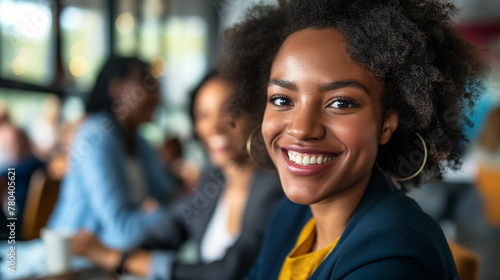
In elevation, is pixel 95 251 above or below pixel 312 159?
below

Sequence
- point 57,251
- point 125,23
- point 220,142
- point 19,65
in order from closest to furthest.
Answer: point 57,251 < point 220,142 < point 19,65 < point 125,23

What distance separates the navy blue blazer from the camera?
72cm

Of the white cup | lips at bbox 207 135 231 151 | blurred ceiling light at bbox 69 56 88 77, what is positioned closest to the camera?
the white cup

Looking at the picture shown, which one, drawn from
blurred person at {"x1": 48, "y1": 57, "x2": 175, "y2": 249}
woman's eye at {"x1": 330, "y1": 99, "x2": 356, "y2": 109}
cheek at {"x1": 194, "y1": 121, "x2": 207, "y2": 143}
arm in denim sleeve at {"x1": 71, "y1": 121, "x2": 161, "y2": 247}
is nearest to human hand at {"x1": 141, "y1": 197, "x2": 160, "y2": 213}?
blurred person at {"x1": 48, "y1": 57, "x2": 175, "y2": 249}

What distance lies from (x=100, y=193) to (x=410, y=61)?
5.37 ft

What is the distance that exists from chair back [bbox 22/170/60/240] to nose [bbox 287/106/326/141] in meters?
1.74

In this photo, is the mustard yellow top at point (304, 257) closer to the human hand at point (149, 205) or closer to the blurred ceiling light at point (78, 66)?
the human hand at point (149, 205)

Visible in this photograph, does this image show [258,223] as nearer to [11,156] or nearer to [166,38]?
[11,156]

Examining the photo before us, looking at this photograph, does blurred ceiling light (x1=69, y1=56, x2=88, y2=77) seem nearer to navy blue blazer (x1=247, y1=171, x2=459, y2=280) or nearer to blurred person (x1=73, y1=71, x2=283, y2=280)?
blurred person (x1=73, y1=71, x2=283, y2=280)

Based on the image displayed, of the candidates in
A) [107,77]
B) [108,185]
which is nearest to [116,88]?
[107,77]

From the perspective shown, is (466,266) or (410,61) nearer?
(410,61)

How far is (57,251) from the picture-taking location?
135 centimetres

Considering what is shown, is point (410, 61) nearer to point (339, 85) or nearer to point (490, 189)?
point (339, 85)

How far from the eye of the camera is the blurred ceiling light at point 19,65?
2.94 metres
